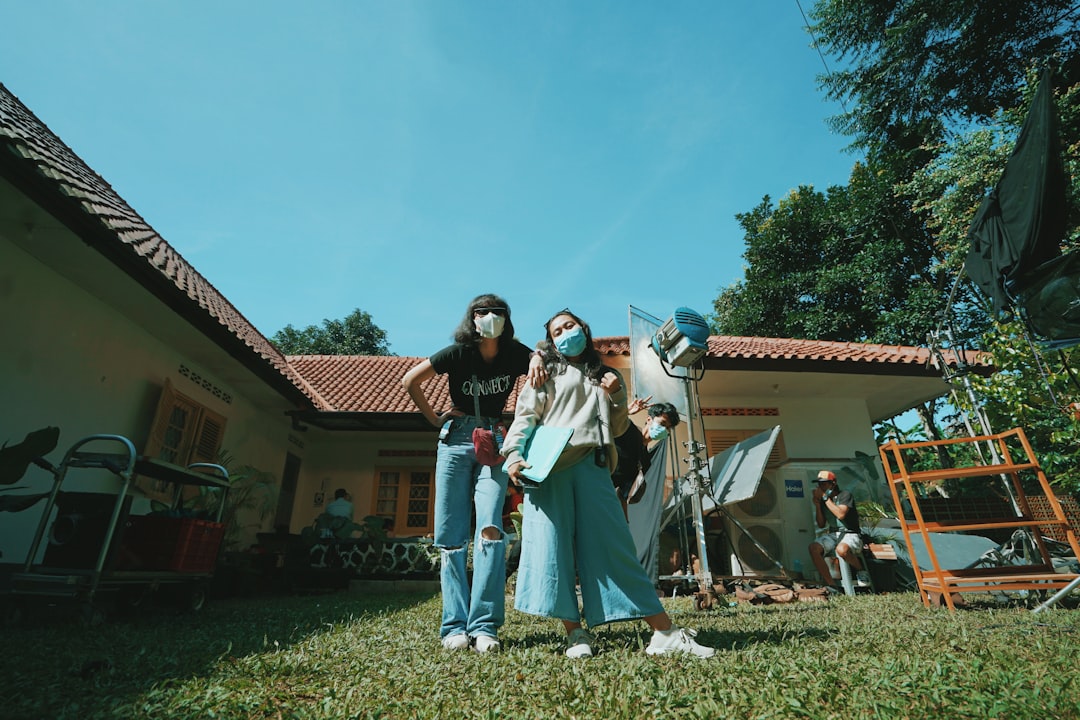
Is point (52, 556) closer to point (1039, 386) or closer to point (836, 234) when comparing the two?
point (1039, 386)

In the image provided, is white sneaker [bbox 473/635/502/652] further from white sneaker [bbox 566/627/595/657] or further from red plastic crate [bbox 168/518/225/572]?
red plastic crate [bbox 168/518/225/572]

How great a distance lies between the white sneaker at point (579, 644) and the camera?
2021mm

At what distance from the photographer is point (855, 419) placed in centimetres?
952

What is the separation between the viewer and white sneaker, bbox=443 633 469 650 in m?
2.31

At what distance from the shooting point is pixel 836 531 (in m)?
6.16

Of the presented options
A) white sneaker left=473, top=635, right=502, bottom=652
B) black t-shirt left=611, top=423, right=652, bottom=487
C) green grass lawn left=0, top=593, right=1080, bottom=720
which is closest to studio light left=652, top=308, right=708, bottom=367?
black t-shirt left=611, top=423, right=652, bottom=487

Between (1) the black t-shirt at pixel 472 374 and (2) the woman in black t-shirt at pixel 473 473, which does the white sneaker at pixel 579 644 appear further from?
(1) the black t-shirt at pixel 472 374

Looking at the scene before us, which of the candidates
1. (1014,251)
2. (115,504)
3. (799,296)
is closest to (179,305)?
(115,504)

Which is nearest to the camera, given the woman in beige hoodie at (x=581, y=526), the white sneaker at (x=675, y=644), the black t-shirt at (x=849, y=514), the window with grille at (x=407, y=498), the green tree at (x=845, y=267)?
the white sneaker at (x=675, y=644)

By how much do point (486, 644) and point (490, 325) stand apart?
143 cm

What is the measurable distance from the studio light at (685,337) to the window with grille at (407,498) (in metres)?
6.98

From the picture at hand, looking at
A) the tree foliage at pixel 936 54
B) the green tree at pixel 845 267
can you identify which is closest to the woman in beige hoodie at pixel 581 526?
the green tree at pixel 845 267

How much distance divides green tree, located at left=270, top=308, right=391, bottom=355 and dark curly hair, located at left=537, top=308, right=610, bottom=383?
90.4 feet

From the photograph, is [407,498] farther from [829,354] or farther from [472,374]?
[472,374]
